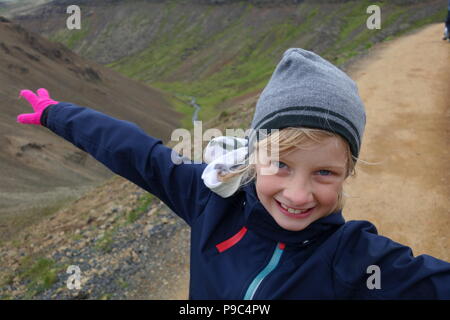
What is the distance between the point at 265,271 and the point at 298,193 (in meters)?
0.41

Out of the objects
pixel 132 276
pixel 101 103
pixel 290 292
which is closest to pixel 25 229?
pixel 132 276

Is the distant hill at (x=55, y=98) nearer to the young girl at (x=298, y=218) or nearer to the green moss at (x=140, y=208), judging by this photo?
the green moss at (x=140, y=208)

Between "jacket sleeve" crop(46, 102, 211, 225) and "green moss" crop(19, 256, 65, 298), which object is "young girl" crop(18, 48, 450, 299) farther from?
"green moss" crop(19, 256, 65, 298)

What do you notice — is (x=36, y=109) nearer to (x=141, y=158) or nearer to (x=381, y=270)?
(x=141, y=158)

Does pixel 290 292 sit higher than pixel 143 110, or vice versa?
pixel 290 292

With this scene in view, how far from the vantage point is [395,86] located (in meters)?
10.8

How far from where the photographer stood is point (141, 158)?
2.10 meters

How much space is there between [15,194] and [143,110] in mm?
24860

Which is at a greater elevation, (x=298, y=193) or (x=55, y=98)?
(x=298, y=193)

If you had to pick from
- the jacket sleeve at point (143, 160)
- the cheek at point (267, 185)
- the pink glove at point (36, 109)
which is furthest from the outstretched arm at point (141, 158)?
the cheek at point (267, 185)

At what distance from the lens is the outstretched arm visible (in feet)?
6.90

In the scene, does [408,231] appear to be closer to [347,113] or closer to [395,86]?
[347,113]

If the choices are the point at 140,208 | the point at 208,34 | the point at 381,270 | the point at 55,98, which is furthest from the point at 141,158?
the point at 208,34

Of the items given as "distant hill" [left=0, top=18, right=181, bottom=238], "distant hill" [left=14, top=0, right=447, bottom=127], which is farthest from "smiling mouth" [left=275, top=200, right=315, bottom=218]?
"distant hill" [left=14, top=0, right=447, bottom=127]
